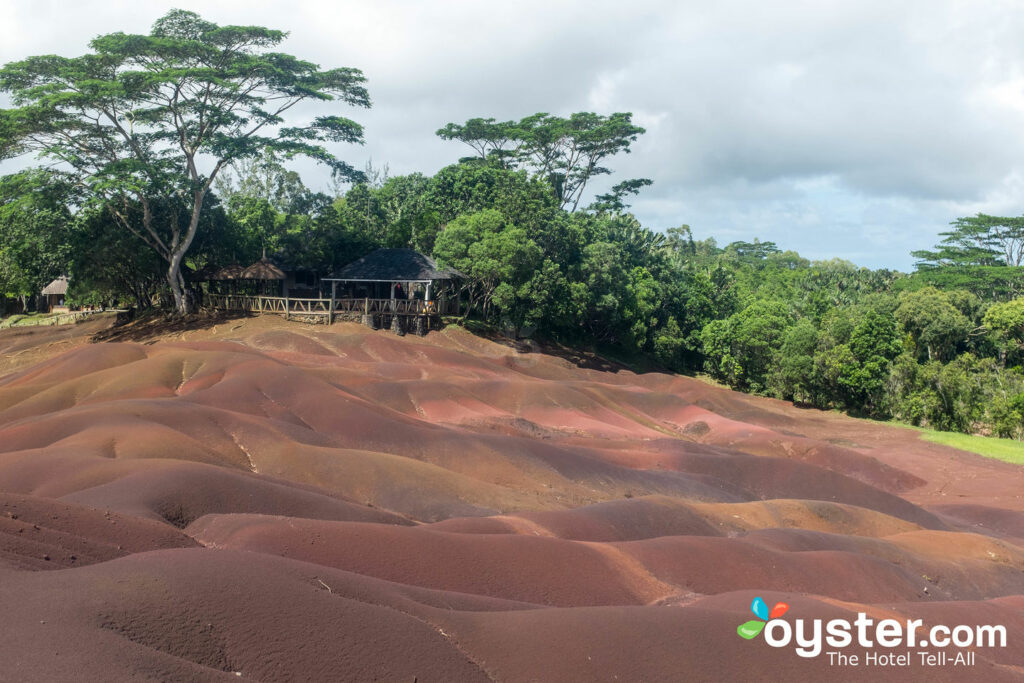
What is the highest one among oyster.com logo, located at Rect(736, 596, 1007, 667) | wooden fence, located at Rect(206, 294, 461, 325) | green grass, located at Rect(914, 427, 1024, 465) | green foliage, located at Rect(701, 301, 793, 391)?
wooden fence, located at Rect(206, 294, 461, 325)

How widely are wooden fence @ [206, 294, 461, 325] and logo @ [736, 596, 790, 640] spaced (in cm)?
3875

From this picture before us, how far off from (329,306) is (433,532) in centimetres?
3602

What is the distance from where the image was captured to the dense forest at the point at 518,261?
148 feet

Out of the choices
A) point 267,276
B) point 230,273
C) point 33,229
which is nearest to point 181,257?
point 230,273

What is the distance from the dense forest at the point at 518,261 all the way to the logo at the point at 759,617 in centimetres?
3902

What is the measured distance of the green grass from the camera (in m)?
38.0

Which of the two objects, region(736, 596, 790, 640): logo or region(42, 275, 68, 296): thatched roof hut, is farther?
region(42, 275, 68, 296): thatched roof hut

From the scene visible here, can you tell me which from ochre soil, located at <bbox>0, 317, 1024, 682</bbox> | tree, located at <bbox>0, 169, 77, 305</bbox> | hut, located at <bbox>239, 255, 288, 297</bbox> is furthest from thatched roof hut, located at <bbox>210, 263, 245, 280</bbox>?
ochre soil, located at <bbox>0, 317, 1024, 682</bbox>

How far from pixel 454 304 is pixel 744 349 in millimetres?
21412

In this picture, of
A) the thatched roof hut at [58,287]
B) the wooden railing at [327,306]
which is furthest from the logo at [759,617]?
the thatched roof hut at [58,287]

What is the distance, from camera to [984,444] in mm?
40875

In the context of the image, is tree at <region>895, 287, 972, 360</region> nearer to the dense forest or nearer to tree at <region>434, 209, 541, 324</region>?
the dense forest

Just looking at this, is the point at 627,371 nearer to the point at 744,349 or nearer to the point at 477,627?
the point at 744,349

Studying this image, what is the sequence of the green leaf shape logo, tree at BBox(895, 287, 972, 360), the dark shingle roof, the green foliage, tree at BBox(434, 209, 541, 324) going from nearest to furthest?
the green leaf shape logo < the dark shingle roof < tree at BBox(895, 287, 972, 360) < tree at BBox(434, 209, 541, 324) < the green foliage
